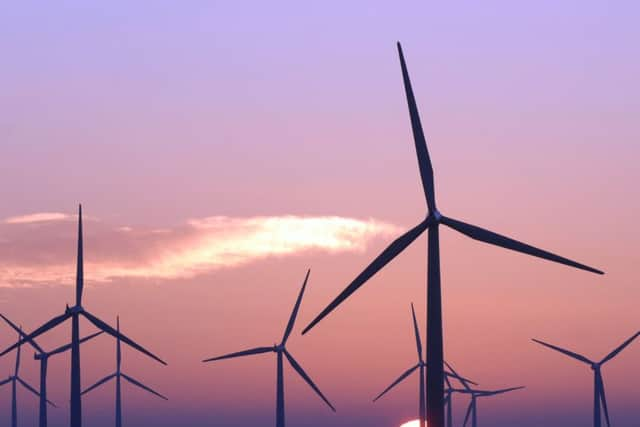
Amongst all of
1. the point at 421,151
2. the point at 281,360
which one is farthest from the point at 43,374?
the point at 421,151

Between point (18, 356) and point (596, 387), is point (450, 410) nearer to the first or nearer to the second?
point (596, 387)

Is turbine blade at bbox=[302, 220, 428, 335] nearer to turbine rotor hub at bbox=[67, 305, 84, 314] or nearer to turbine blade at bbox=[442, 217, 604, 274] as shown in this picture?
turbine blade at bbox=[442, 217, 604, 274]

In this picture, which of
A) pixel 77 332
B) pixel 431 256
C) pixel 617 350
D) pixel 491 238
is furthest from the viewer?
pixel 617 350

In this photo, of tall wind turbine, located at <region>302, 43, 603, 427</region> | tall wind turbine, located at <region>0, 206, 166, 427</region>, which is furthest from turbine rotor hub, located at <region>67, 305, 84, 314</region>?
tall wind turbine, located at <region>302, 43, 603, 427</region>

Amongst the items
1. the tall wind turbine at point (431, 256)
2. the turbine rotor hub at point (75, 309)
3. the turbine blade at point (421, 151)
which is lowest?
the tall wind turbine at point (431, 256)

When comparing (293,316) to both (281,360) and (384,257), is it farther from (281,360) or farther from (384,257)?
(384,257)

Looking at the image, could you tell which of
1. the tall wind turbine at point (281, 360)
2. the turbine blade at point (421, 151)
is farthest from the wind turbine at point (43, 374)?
the turbine blade at point (421, 151)

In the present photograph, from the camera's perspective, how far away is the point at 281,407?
138375 millimetres

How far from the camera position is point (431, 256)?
7412cm

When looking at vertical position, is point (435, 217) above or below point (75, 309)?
below

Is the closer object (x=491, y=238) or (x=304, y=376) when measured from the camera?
(x=491, y=238)

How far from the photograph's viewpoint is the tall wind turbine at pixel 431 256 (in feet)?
228

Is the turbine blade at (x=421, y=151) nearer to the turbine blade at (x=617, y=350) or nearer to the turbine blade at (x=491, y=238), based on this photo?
the turbine blade at (x=491, y=238)

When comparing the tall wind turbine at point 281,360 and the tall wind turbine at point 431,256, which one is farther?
the tall wind turbine at point 281,360
